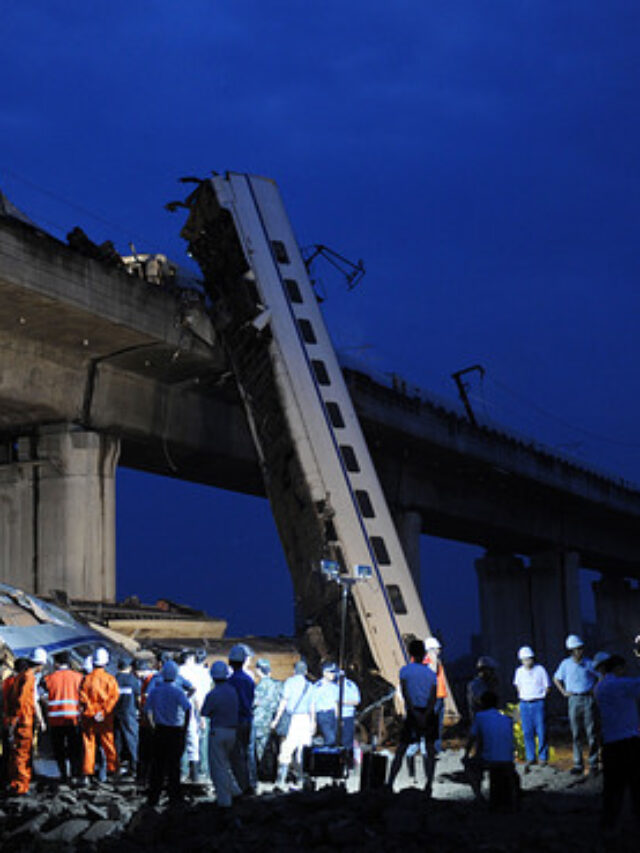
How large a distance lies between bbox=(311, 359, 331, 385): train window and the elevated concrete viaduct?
6.91 ft

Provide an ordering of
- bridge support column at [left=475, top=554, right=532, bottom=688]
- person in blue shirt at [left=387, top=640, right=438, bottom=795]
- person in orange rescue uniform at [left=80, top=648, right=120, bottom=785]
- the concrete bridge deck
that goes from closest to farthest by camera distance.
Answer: person in blue shirt at [left=387, top=640, right=438, bottom=795]
person in orange rescue uniform at [left=80, top=648, right=120, bottom=785]
the concrete bridge deck
bridge support column at [left=475, top=554, right=532, bottom=688]

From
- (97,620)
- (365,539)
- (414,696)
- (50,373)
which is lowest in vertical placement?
(414,696)

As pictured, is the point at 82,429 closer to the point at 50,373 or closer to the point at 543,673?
the point at 50,373

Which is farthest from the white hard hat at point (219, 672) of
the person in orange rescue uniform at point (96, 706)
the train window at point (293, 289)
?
the train window at point (293, 289)

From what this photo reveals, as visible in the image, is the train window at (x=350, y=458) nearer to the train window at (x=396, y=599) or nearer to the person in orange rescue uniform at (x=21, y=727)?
the train window at (x=396, y=599)

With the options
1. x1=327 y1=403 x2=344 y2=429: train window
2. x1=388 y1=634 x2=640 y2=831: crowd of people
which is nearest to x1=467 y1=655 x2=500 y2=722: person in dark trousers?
x1=388 y1=634 x2=640 y2=831: crowd of people

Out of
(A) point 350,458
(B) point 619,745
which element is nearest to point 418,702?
(B) point 619,745

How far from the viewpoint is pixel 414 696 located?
43.4ft

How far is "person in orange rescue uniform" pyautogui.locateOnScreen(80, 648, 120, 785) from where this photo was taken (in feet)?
48.3

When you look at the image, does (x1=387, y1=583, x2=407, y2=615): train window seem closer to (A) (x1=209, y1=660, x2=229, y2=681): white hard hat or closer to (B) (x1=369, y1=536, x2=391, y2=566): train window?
(B) (x1=369, y1=536, x2=391, y2=566): train window

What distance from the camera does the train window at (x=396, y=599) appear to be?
79.3 feet

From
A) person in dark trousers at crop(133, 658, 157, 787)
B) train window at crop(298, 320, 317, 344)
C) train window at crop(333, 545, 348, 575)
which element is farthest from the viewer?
train window at crop(298, 320, 317, 344)

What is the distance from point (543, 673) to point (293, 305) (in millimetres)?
12821

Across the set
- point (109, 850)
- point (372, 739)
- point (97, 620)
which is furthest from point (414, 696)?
point (97, 620)
